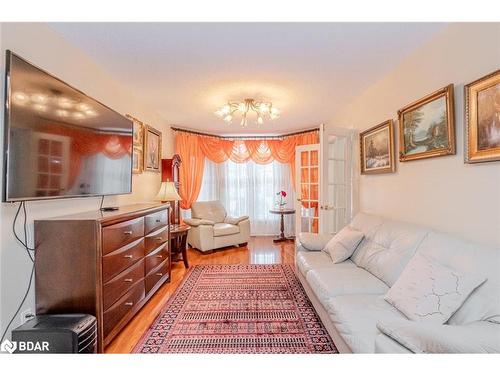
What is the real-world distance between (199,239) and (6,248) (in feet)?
9.20

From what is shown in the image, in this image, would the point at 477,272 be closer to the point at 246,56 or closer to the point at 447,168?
the point at 447,168

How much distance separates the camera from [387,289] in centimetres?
174

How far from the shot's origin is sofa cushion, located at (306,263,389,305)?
68.3 inches

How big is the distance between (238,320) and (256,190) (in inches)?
143

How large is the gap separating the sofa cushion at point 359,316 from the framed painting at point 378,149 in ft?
4.76

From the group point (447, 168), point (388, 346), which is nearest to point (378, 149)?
point (447, 168)

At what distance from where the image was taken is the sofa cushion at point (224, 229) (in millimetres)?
4229

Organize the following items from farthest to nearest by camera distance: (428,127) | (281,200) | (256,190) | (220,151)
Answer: (256,190)
(281,200)
(220,151)
(428,127)

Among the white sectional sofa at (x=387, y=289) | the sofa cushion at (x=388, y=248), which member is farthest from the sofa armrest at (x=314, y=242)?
the sofa cushion at (x=388, y=248)

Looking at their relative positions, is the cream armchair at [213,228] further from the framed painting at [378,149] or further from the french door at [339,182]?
the framed painting at [378,149]

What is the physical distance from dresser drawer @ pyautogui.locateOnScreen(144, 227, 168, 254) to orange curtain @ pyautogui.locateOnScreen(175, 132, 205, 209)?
6.59ft

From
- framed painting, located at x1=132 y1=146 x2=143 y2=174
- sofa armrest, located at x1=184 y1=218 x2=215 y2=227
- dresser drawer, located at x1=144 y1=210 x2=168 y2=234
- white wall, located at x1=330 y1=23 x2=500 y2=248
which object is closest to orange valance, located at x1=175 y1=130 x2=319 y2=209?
sofa armrest, located at x1=184 y1=218 x2=215 y2=227
